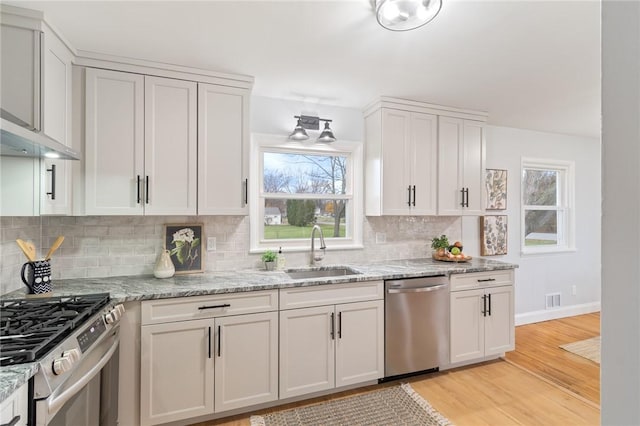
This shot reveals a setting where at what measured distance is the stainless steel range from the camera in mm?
1204

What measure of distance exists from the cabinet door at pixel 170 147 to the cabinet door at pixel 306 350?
3.72ft

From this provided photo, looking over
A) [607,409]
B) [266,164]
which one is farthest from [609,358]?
[266,164]

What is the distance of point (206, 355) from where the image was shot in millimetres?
2135

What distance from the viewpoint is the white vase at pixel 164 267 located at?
7.97 ft

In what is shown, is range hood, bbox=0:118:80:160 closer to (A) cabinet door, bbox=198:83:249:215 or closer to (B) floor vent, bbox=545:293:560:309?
(A) cabinet door, bbox=198:83:249:215

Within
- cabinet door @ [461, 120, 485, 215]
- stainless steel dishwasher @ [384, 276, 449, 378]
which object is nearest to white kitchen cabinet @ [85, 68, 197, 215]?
stainless steel dishwasher @ [384, 276, 449, 378]

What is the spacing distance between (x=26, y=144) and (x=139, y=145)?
2.63ft

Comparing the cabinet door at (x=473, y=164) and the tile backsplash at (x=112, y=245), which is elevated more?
the cabinet door at (x=473, y=164)

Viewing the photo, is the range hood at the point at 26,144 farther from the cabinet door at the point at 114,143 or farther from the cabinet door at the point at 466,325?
the cabinet door at the point at 466,325

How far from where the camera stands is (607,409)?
1.31 feet

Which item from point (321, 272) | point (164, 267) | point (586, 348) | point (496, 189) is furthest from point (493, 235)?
point (164, 267)

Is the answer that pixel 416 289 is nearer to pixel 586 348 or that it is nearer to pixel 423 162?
pixel 423 162

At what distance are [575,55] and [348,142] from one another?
6.03 ft

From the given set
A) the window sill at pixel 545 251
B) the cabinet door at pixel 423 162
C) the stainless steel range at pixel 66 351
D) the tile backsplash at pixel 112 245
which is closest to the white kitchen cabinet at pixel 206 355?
the stainless steel range at pixel 66 351
